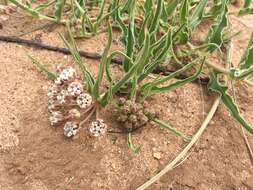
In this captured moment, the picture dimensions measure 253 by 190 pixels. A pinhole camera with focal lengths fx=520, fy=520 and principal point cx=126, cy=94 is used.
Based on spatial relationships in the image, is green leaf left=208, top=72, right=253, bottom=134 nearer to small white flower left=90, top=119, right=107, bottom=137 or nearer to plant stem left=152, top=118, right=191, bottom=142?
plant stem left=152, top=118, right=191, bottom=142

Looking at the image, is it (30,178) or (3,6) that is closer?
(30,178)

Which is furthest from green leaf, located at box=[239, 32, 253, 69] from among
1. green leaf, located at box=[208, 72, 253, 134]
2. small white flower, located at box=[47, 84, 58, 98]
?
small white flower, located at box=[47, 84, 58, 98]

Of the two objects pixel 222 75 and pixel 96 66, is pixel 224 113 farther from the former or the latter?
pixel 96 66

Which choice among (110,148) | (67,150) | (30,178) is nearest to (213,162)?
(110,148)

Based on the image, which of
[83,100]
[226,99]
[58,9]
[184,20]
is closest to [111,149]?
[83,100]

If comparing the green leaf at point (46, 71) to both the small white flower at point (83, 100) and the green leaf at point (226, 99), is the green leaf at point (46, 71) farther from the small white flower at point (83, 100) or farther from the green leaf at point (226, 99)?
the green leaf at point (226, 99)

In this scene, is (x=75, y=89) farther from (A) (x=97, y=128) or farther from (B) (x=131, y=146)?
(B) (x=131, y=146)
